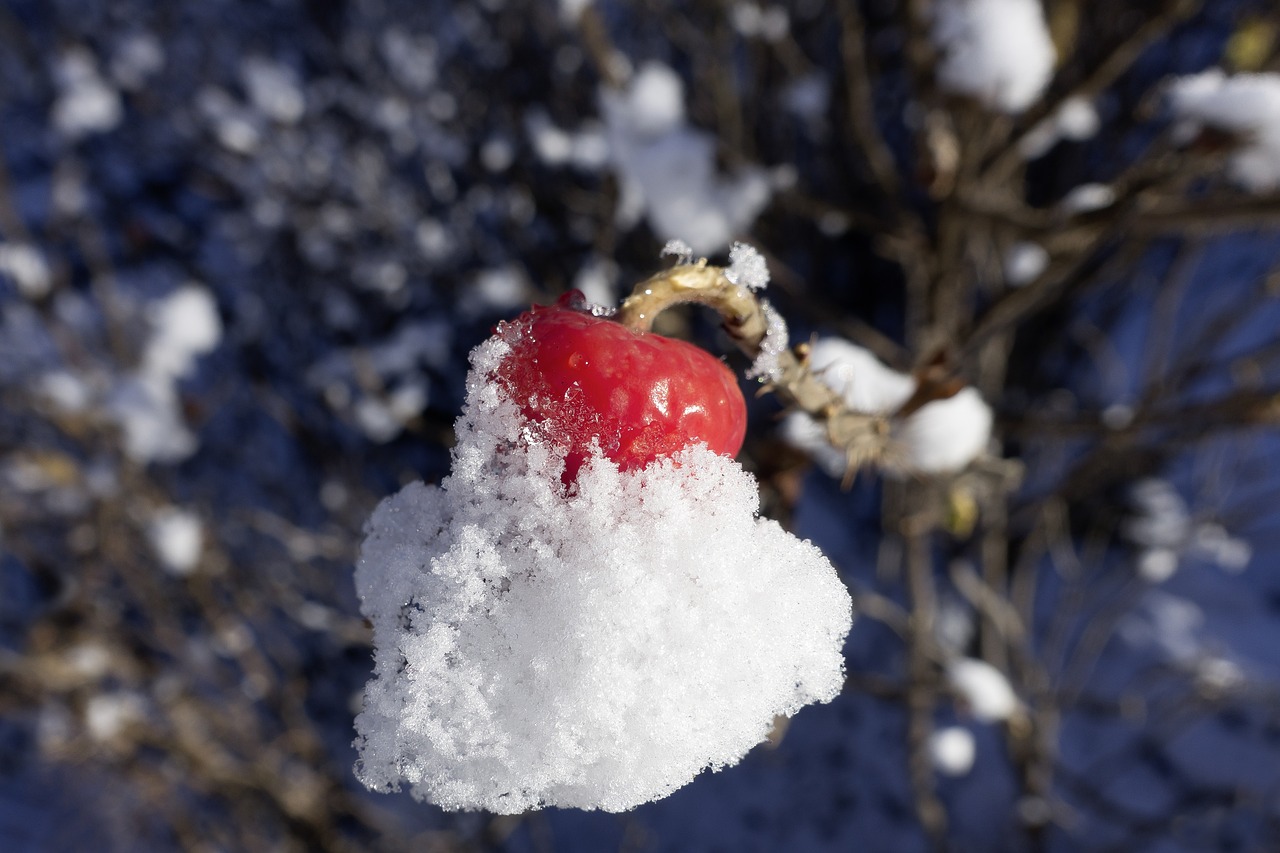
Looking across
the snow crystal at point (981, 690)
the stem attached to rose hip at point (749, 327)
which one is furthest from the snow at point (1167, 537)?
the stem attached to rose hip at point (749, 327)

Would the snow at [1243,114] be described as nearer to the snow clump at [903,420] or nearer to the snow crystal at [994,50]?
the snow crystal at [994,50]

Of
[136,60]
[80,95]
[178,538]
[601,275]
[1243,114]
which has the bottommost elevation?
[1243,114]

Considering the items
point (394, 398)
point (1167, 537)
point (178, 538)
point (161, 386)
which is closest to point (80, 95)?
point (161, 386)

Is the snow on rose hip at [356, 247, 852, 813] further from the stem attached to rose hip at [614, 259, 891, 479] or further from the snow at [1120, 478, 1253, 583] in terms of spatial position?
the snow at [1120, 478, 1253, 583]

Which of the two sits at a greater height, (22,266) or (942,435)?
(22,266)

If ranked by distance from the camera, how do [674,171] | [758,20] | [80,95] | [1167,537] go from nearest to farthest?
[674,171]
[758,20]
[1167,537]
[80,95]

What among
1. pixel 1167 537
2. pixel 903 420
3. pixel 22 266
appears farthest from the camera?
pixel 1167 537

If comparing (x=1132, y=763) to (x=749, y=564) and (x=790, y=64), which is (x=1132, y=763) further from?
(x=749, y=564)

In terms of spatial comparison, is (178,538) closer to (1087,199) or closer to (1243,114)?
(1087,199)
